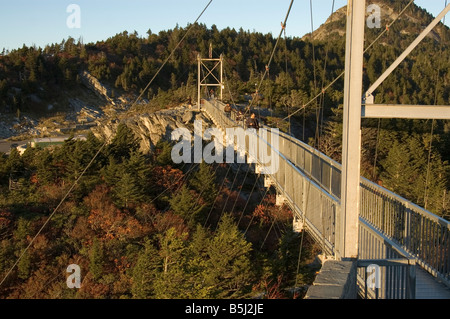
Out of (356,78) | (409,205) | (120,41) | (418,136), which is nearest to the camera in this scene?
(356,78)

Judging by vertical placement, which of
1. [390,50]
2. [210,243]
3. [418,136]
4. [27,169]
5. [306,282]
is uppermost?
[390,50]

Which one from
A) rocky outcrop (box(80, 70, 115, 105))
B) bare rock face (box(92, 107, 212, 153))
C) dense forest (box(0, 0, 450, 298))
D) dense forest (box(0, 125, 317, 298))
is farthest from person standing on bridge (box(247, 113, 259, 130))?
rocky outcrop (box(80, 70, 115, 105))

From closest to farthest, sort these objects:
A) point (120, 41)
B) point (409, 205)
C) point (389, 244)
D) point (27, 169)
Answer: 1. point (389, 244)
2. point (409, 205)
3. point (27, 169)
4. point (120, 41)

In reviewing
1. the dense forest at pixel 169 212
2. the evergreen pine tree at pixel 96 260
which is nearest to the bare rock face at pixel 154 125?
the dense forest at pixel 169 212

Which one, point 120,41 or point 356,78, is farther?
point 120,41

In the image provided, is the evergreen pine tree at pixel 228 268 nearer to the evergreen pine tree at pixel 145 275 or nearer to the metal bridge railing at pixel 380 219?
the evergreen pine tree at pixel 145 275

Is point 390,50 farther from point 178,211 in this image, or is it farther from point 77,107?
point 178,211

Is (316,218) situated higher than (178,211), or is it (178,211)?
(316,218)

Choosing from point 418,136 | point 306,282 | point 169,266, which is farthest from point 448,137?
point 169,266
